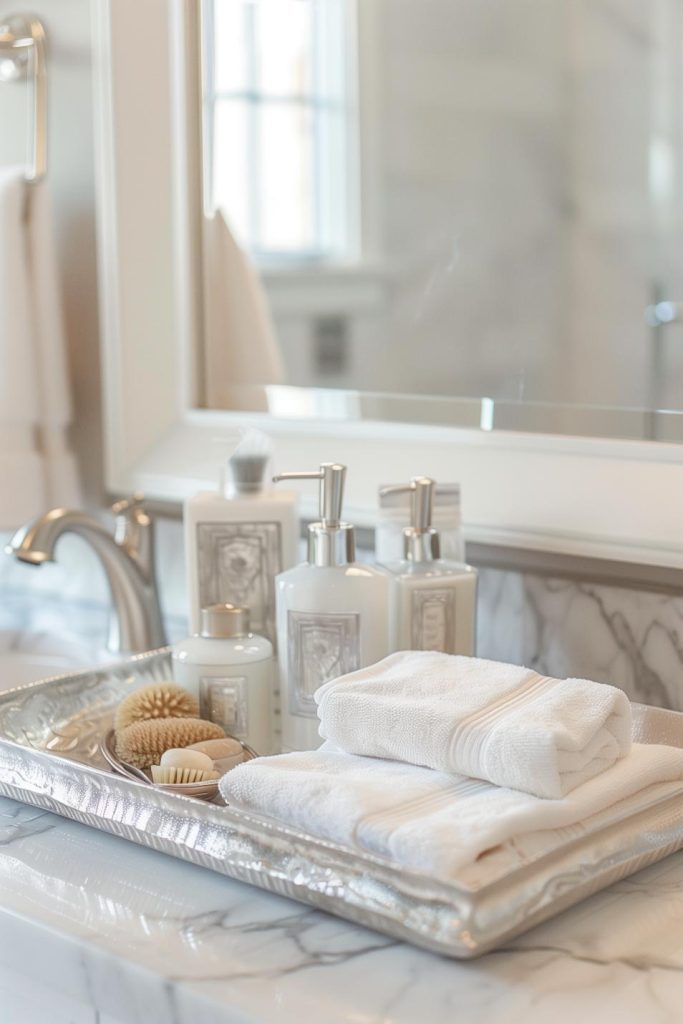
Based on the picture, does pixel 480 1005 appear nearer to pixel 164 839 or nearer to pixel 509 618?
pixel 164 839

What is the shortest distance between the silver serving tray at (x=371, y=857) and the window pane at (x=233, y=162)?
57cm

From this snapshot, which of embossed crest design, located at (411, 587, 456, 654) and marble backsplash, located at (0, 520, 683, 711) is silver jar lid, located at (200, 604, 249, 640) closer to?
embossed crest design, located at (411, 587, 456, 654)

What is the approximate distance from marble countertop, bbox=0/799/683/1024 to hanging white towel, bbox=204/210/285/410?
0.57 meters

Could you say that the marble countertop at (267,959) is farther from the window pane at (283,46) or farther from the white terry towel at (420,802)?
the window pane at (283,46)

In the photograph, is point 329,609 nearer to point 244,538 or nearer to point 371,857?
point 244,538

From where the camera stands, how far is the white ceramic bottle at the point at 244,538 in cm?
98

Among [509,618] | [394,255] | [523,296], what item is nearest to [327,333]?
[394,255]

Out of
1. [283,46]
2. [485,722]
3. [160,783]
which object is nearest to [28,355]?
[283,46]

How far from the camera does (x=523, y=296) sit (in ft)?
3.39

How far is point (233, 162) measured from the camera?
1.21 meters

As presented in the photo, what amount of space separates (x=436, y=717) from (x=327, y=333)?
53 cm

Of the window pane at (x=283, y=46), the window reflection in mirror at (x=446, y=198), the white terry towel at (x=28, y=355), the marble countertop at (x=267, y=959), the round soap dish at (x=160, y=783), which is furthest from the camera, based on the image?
the white terry towel at (x=28, y=355)

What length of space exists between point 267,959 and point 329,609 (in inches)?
11.8

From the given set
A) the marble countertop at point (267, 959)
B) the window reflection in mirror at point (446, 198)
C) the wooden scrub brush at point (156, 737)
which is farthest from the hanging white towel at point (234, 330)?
the marble countertop at point (267, 959)
